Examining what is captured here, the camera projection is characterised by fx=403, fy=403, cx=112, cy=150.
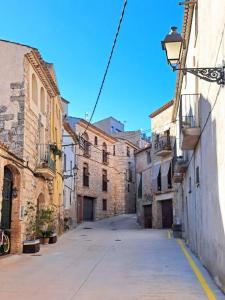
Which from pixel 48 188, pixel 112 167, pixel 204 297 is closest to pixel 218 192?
pixel 204 297

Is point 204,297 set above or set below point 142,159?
below

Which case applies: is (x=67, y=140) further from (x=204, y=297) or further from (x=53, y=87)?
(x=204, y=297)

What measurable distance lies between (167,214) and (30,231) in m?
17.5

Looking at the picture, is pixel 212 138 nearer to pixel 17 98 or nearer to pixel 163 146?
pixel 17 98

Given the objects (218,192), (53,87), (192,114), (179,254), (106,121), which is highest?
(106,121)

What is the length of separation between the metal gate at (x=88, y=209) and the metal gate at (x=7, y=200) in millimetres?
22333

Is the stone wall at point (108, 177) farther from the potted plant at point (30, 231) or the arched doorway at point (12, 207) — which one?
the arched doorway at point (12, 207)

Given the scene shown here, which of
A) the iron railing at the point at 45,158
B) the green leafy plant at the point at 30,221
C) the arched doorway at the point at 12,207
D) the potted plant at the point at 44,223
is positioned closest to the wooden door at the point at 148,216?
the iron railing at the point at 45,158

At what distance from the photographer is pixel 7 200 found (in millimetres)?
14102

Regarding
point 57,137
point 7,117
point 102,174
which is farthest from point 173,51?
point 102,174

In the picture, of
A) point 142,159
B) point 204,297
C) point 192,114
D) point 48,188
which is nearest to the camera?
point 204,297

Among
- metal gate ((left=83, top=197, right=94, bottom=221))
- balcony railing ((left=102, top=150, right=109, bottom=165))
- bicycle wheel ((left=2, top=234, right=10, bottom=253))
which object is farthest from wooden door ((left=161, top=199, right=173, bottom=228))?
bicycle wheel ((left=2, top=234, right=10, bottom=253))

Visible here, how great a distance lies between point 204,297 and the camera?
6.45 m

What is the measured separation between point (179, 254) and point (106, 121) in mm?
38358
